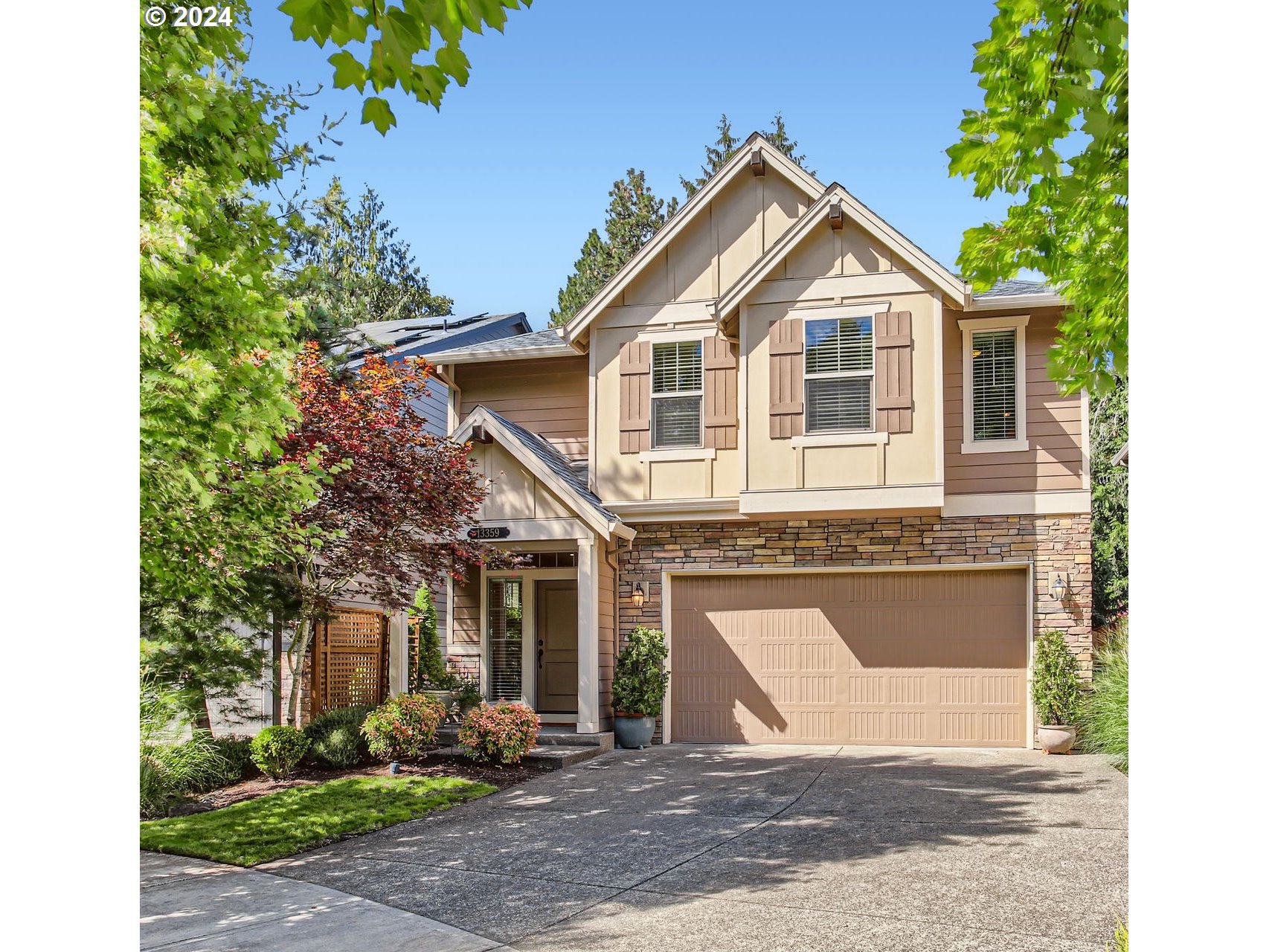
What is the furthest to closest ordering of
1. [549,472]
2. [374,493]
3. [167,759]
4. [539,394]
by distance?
[539,394]
[549,472]
[374,493]
[167,759]

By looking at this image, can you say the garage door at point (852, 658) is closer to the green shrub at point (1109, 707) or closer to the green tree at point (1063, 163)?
the green shrub at point (1109, 707)

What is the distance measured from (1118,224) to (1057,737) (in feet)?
28.5

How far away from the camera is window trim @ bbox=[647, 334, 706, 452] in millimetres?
13258

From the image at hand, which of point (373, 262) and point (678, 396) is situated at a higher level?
point (373, 262)

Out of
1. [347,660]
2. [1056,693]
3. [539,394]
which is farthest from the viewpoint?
[539,394]

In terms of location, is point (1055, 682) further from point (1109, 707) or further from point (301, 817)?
point (301, 817)

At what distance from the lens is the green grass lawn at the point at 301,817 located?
799cm

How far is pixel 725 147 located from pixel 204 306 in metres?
22.3

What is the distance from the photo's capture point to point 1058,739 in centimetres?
1185

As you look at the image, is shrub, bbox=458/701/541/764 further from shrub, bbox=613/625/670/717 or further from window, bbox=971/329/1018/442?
window, bbox=971/329/1018/442

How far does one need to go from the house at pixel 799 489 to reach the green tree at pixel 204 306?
6.31 metres

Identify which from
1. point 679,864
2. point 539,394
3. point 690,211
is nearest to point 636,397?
point 539,394
